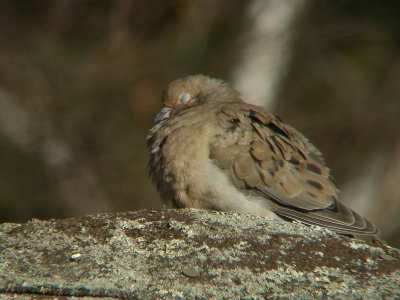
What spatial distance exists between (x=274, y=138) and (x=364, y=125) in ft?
13.3

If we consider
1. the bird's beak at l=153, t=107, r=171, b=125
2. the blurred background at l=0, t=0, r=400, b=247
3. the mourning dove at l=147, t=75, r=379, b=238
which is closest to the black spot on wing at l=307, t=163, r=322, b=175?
the mourning dove at l=147, t=75, r=379, b=238

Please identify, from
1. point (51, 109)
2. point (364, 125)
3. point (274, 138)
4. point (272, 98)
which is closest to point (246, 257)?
point (274, 138)

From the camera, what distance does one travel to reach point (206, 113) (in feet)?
13.5

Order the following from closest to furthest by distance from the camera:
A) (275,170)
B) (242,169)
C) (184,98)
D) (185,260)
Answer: (185,260) → (242,169) → (275,170) → (184,98)

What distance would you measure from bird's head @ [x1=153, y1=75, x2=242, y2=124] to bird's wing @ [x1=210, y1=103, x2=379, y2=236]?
61 centimetres

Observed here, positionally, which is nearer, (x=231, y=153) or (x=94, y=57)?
(x=231, y=153)

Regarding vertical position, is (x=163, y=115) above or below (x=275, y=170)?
above

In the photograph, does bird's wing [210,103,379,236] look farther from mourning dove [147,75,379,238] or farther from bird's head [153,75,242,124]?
bird's head [153,75,242,124]

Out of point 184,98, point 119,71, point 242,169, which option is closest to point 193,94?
point 184,98

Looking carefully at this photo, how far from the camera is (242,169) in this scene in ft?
Answer: 12.8

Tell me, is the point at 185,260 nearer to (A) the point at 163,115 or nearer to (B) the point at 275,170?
(B) the point at 275,170

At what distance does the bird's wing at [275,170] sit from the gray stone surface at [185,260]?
3.96ft

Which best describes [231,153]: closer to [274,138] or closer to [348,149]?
[274,138]

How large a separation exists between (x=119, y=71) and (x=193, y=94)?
6.57ft
